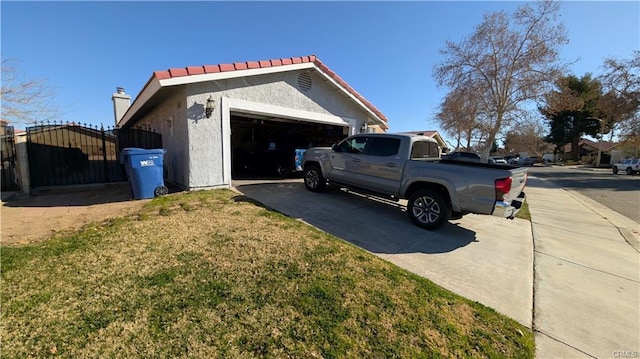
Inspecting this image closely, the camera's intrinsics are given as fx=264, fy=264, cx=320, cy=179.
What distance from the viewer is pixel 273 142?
11.8 m

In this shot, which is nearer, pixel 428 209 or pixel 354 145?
pixel 428 209

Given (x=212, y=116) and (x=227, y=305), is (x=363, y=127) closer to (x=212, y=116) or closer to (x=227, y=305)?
(x=212, y=116)

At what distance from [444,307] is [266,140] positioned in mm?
10635

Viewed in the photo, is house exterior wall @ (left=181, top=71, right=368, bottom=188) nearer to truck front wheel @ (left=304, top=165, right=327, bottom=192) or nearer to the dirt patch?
the dirt patch

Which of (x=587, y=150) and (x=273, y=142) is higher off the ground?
(x=587, y=150)

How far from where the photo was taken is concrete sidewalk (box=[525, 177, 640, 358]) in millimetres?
2561

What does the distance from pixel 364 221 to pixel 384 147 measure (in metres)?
1.85

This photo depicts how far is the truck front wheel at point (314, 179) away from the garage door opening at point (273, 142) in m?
2.97

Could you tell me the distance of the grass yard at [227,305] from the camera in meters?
2.15

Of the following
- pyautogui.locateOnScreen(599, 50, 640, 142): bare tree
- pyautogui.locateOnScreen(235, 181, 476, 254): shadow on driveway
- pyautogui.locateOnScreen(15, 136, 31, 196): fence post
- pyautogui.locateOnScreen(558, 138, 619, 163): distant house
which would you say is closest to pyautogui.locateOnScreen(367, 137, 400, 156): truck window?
pyautogui.locateOnScreen(235, 181, 476, 254): shadow on driveway

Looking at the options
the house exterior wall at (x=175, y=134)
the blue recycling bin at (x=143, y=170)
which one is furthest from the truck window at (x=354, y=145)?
the blue recycling bin at (x=143, y=170)

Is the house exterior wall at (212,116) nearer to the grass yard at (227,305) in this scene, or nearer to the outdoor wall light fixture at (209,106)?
the outdoor wall light fixture at (209,106)

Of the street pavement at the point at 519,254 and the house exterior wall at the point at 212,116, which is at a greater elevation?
the house exterior wall at the point at 212,116

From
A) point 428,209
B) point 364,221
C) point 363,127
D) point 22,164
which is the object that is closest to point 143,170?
point 22,164
